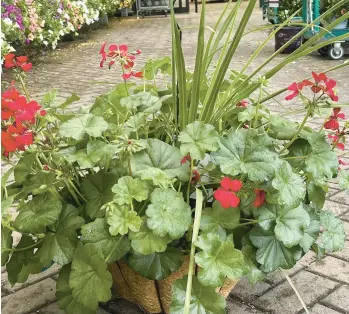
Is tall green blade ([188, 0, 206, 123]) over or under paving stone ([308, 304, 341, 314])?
over

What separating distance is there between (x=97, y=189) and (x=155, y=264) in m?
0.29

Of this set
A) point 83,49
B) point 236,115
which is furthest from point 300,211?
point 83,49

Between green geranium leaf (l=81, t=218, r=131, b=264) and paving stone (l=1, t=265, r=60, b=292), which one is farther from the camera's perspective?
paving stone (l=1, t=265, r=60, b=292)

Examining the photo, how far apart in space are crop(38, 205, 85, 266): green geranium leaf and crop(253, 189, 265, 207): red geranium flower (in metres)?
0.49

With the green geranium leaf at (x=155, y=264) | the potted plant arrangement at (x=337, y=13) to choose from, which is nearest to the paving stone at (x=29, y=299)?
the green geranium leaf at (x=155, y=264)

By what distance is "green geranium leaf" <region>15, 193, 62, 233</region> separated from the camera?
172 cm

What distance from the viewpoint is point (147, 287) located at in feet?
6.35

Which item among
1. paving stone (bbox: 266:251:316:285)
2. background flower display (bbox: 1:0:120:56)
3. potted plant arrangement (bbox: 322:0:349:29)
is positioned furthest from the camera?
potted plant arrangement (bbox: 322:0:349:29)

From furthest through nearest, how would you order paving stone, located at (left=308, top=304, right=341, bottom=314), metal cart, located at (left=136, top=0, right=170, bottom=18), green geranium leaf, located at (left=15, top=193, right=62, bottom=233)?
metal cart, located at (left=136, top=0, right=170, bottom=18)
paving stone, located at (left=308, top=304, right=341, bottom=314)
green geranium leaf, located at (left=15, top=193, right=62, bottom=233)

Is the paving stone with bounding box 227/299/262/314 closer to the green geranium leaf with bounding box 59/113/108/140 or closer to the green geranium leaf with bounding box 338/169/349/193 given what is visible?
the green geranium leaf with bounding box 338/169/349/193

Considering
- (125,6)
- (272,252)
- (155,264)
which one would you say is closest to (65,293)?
(155,264)

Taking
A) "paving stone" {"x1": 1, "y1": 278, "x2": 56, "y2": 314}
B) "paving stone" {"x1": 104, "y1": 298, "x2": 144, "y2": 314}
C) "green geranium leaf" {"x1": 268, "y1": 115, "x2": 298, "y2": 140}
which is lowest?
"paving stone" {"x1": 1, "y1": 278, "x2": 56, "y2": 314}

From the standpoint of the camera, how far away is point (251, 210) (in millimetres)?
1811

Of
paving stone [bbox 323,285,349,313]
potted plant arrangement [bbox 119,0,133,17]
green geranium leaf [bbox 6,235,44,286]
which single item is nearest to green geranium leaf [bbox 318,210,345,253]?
paving stone [bbox 323,285,349,313]
